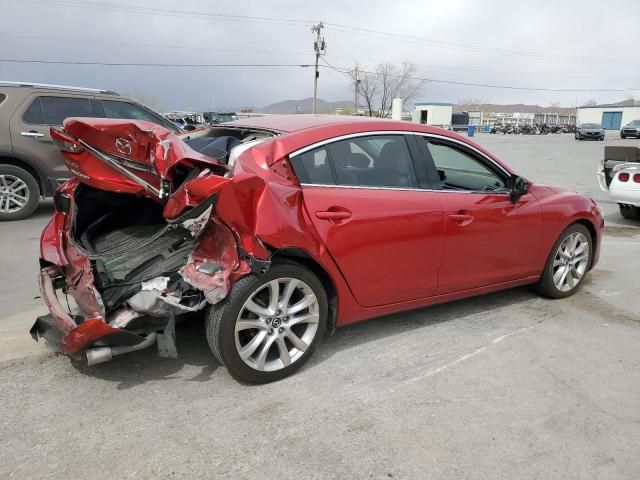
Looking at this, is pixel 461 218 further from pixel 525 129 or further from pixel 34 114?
pixel 525 129

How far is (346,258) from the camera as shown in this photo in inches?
132

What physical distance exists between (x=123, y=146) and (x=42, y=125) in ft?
17.7

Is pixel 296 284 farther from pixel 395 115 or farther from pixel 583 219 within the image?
pixel 395 115

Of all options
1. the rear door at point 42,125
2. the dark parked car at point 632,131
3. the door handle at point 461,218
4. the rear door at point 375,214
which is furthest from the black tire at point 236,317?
the dark parked car at point 632,131

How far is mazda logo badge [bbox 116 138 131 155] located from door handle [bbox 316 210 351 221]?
1199 millimetres

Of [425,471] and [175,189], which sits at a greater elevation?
[175,189]

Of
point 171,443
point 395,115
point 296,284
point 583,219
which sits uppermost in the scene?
point 395,115

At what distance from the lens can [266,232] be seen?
2.99m

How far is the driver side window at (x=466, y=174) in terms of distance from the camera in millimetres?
4125

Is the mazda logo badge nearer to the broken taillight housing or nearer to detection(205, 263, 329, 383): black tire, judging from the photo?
the broken taillight housing

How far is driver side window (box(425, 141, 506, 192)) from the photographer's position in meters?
4.12

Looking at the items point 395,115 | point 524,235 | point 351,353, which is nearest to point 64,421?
point 351,353

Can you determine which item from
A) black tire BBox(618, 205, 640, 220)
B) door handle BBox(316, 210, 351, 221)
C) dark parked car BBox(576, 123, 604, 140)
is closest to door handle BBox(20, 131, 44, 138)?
door handle BBox(316, 210, 351, 221)

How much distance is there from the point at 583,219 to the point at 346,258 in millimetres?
2695
